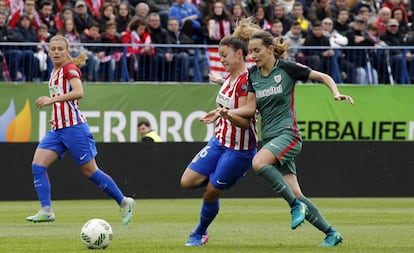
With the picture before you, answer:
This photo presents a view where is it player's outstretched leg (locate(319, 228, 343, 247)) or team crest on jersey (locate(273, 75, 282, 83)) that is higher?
team crest on jersey (locate(273, 75, 282, 83))

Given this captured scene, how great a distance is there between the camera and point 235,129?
11.2m

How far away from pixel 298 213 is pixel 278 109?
1194mm

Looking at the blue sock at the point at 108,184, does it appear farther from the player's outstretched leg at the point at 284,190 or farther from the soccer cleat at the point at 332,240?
the soccer cleat at the point at 332,240

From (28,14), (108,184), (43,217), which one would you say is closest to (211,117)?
(108,184)

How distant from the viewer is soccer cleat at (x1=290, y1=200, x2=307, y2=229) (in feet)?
33.2

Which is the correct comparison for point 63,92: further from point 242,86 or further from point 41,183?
point 242,86

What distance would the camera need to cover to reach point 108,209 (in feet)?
57.8

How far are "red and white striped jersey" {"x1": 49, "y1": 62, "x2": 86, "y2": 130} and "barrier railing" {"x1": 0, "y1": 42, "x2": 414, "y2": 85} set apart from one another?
6.34 meters

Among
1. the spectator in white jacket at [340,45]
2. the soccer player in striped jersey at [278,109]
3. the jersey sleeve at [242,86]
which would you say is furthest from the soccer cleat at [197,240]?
the spectator in white jacket at [340,45]

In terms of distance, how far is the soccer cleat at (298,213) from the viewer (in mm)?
10133

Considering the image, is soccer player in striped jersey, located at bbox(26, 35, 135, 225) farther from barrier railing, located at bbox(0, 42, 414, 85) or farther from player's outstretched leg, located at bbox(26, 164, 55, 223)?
barrier railing, located at bbox(0, 42, 414, 85)

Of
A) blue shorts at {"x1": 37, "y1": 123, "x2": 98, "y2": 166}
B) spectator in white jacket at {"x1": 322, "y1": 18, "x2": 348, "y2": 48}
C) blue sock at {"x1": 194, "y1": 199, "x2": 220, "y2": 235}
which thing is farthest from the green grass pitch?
spectator in white jacket at {"x1": 322, "y1": 18, "x2": 348, "y2": 48}

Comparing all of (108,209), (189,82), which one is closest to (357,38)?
(189,82)

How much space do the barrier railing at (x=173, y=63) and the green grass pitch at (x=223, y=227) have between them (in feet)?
8.46
